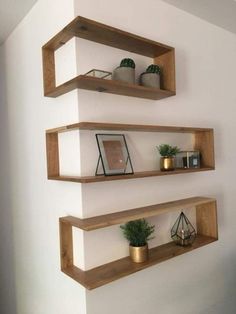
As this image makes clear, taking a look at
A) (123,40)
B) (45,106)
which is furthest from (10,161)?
(123,40)

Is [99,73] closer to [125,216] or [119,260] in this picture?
[125,216]

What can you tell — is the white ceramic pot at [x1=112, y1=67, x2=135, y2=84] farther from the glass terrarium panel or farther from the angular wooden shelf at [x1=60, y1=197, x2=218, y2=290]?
the angular wooden shelf at [x1=60, y1=197, x2=218, y2=290]

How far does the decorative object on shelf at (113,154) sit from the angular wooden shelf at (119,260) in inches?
9.0

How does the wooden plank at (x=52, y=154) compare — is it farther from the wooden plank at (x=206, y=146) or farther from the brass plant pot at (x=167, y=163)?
the wooden plank at (x=206, y=146)

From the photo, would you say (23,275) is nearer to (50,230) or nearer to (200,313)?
(50,230)

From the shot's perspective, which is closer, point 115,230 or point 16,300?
point 115,230

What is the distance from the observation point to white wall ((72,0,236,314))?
138 centimetres

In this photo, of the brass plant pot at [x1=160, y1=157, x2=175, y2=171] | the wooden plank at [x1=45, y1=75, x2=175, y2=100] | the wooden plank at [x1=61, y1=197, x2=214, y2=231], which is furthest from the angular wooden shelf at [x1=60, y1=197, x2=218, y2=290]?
the wooden plank at [x1=45, y1=75, x2=175, y2=100]

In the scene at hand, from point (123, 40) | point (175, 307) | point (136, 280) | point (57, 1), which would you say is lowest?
point (175, 307)

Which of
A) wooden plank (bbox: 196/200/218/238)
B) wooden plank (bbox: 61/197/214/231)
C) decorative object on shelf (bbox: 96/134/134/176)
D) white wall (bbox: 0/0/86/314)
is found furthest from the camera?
wooden plank (bbox: 196/200/218/238)

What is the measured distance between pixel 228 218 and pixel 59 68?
5.34ft

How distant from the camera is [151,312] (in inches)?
61.2

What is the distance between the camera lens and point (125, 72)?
1.39m

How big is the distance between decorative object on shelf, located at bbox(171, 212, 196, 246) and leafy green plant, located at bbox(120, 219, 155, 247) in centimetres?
30
